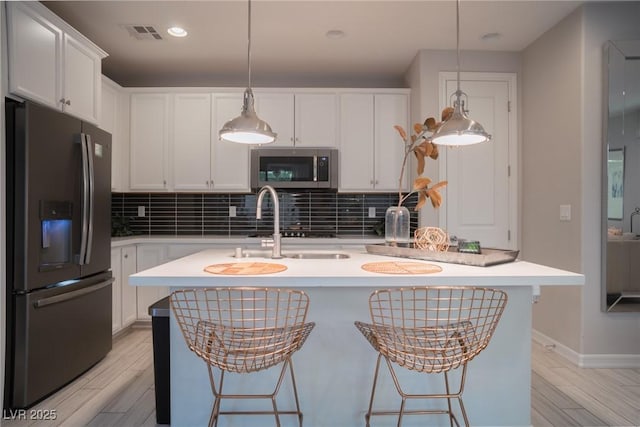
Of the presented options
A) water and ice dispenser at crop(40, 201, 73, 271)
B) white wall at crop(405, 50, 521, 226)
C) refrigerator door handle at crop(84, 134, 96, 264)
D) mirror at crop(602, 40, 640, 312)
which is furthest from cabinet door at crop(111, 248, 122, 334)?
mirror at crop(602, 40, 640, 312)

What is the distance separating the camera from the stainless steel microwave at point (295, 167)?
3.82 meters

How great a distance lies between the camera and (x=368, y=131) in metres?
3.89

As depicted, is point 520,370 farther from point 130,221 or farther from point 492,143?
point 130,221

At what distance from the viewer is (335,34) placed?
3.21 metres

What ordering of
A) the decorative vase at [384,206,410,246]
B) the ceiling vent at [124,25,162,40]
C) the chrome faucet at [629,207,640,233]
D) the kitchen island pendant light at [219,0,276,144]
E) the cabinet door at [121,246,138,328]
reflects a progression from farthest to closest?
the cabinet door at [121,246,138,328] < the ceiling vent at [124,25,162,40] < the chrome faucet at [629,207,640,233] < the decorative vase at [384,206,410,246] < the kitchen island pendant light at [219,0,276,144]

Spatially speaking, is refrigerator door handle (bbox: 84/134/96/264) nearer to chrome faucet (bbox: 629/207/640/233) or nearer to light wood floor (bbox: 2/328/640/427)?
light wood floor (bbox: 2/328/640/427)

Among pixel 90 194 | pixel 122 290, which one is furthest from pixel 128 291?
pixel 90 194

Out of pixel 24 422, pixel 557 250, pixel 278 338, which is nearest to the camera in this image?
pixel 278 338

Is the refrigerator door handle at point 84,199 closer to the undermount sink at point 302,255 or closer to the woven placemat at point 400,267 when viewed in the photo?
the undermount sink at point 302,255

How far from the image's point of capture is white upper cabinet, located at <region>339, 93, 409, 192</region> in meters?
3.88

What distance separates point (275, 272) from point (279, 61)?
2.77m

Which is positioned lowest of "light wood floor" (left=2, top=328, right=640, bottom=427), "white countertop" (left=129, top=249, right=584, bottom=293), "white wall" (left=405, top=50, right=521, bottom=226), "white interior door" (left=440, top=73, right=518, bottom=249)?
"light wood floor" (left=2, top=328, right=640, bottom=427)

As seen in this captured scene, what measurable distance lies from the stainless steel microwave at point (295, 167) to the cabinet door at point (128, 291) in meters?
1.34

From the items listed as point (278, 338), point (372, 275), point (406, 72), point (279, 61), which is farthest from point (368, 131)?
point (278, 338)
